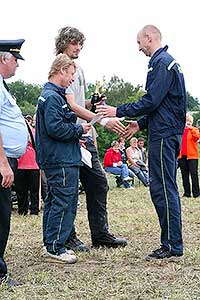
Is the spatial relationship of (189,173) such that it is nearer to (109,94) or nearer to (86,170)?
(86,170)

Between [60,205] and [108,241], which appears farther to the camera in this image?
[108,241]

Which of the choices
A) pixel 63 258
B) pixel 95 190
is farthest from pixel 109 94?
pixel 63 258

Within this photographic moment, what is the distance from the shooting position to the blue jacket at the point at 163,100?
575 cm

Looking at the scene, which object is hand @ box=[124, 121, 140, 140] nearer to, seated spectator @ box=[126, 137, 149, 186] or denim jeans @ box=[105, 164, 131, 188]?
denim jeans @ box=[105, 164, 131, 188]

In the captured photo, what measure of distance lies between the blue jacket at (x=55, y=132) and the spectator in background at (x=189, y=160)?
832 centimetres

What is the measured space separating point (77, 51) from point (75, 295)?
281cm

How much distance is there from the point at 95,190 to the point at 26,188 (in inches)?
176

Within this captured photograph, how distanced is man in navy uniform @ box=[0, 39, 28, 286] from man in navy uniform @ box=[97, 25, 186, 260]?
1205 millimetres

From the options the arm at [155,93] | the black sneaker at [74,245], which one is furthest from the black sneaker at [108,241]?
the arm at [155,93]

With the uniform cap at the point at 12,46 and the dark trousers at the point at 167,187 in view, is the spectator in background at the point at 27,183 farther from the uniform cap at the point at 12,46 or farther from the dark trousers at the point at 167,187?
the uniform cap at the point at 12,46

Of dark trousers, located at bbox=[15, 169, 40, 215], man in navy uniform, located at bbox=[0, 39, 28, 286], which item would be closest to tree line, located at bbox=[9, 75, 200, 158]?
dark trousers, located at bbox=[15, 169, 40, 215]

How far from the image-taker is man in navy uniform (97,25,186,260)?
228 inches

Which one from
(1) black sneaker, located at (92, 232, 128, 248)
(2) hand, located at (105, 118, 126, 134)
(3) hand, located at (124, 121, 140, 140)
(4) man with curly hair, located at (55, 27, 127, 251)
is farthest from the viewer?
(1) black sneaker, located at (92, 232, 128, 248)

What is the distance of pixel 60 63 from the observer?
595 cm
